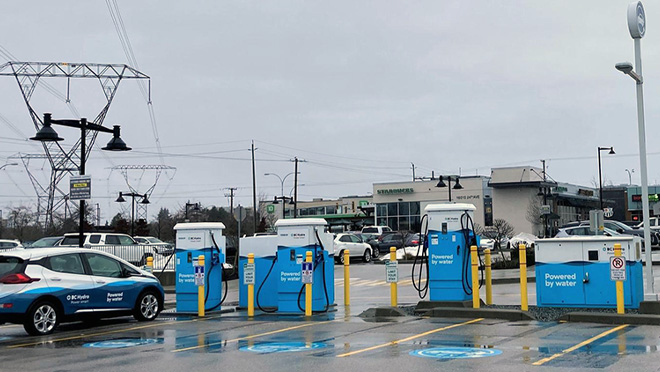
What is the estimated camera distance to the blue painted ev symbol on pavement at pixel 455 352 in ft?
34.7

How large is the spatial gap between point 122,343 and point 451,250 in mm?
6874

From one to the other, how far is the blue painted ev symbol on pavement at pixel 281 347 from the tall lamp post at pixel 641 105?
702 centimetres

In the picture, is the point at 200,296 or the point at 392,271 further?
the point at 200,296

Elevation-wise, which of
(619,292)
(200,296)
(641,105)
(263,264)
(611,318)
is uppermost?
(641,105)

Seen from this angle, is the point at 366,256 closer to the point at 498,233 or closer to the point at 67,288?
the point at 498,233

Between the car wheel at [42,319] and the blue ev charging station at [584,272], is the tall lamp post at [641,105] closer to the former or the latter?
the blue ev charging station at [584,272]

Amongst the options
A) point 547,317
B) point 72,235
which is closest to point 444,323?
point 547,317

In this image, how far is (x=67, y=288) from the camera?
1525 cm

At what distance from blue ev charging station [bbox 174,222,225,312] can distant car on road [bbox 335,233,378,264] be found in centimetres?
2199

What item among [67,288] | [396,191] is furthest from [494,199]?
[67,288]

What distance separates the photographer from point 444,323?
14727 millimetres

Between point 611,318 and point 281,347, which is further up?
point 611,318

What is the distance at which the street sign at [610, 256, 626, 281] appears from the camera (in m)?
14.2

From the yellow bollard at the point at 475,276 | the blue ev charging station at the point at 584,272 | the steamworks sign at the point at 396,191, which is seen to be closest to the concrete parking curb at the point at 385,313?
the yellow bollard at the point at 475,276
